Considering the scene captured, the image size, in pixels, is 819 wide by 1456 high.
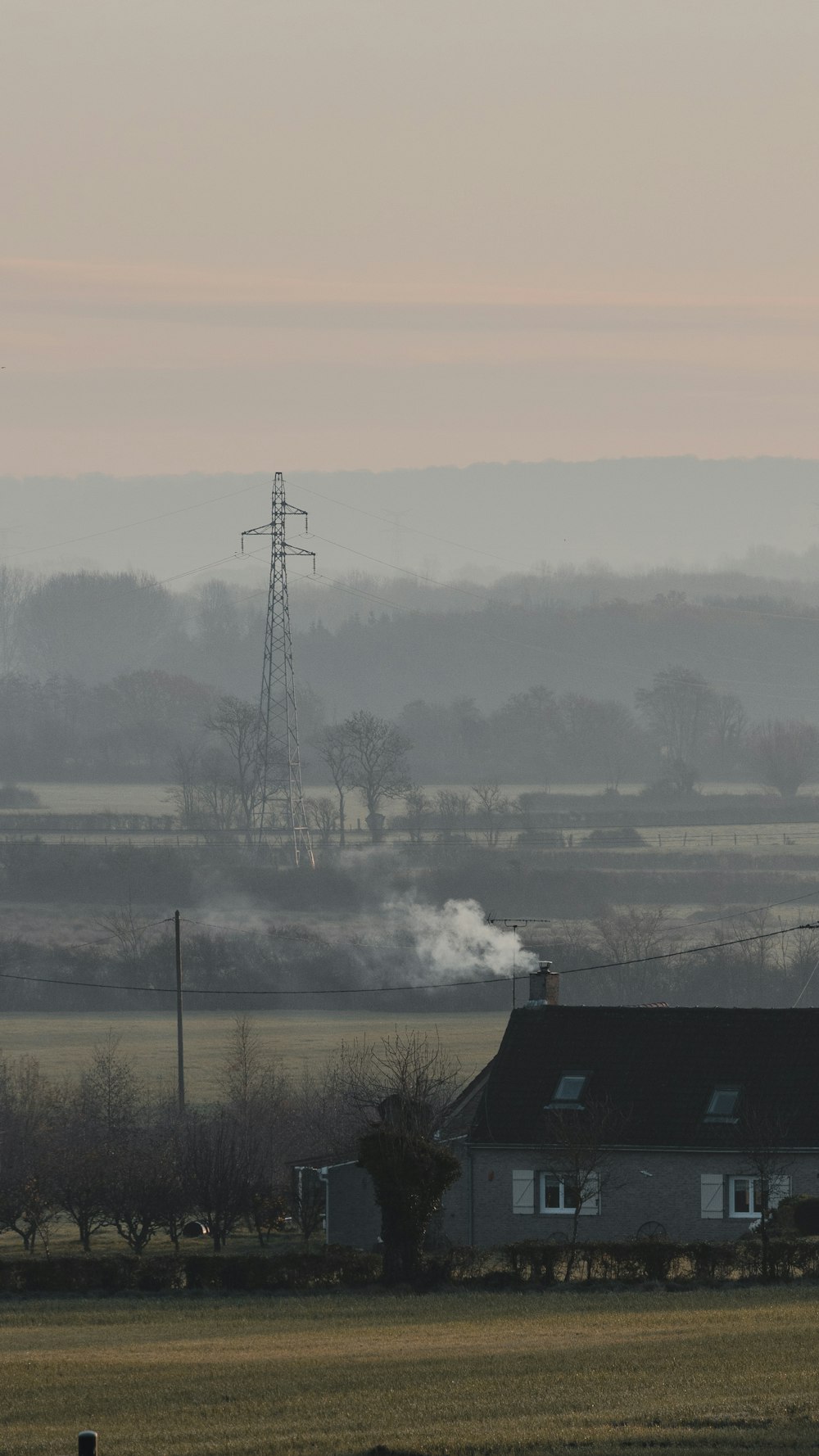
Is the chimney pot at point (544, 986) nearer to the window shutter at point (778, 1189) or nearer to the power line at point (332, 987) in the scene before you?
the window shutter at point (778, 1189)

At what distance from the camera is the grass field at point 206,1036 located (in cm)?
10394

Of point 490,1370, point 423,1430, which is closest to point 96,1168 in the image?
point 490,1370

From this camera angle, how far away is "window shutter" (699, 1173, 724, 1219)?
54031 mm

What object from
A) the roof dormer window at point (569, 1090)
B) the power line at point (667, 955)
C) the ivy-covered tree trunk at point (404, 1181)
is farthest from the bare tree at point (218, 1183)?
the power line at point (667, 955)

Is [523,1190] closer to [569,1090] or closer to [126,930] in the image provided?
[569,1090]

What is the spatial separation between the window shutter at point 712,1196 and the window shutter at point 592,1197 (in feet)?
8.55

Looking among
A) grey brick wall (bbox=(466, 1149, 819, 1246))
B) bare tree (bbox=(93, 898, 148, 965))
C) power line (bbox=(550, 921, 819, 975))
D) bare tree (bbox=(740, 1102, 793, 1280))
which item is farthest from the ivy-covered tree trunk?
bare tree (bbox=(93, 898, 148, 965))

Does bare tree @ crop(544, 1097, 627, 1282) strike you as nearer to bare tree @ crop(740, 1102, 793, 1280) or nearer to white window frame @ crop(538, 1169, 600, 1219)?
white window frame @ crop(538, 1169, 600, 1219)

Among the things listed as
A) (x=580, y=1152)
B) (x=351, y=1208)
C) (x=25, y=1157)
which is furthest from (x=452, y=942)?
(x=580, y=1152)

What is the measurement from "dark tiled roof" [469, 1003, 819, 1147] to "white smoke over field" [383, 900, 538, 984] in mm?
53448

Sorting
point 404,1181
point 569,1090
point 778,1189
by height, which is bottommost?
point 778,1189

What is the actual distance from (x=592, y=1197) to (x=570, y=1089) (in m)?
3.58

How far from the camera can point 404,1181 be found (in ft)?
141

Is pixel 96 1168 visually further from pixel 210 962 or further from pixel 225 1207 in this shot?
pixel 210 962
